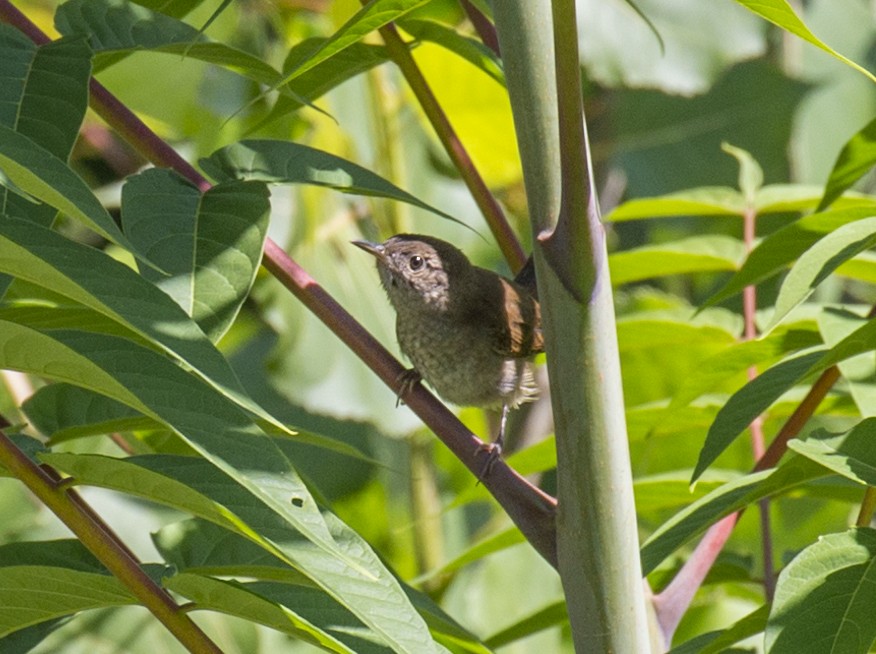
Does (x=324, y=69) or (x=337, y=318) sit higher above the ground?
(x=324, y=69)

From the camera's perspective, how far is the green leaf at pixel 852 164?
180 cm

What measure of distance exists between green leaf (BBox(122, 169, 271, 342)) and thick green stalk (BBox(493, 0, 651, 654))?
12.7 inches

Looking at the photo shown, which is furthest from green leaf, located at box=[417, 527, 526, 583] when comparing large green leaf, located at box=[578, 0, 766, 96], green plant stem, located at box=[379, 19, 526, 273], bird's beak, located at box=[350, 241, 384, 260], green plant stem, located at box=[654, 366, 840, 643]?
large green leaf, located at box=[578, 0, 766, 96]

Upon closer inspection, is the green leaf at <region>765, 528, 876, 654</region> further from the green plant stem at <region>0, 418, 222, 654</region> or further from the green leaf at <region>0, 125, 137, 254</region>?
the green leaf at <region>0, 125, 137, 254</region>

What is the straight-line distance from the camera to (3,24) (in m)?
1.52

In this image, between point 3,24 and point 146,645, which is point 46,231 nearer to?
point 3,24

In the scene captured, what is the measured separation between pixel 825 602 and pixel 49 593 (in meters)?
0.78

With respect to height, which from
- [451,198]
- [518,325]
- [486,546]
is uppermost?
[451,198]


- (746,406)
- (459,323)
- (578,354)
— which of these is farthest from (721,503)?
(459,323)

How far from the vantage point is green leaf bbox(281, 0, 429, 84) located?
4.00 ft

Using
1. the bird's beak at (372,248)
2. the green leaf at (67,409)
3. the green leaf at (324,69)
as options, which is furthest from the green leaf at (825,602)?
the bird's beak at (372,248)

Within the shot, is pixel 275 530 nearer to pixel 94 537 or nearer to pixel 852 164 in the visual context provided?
pixel 94 537

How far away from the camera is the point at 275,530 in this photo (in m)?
1.09

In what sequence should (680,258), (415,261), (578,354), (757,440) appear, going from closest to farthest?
(578,354), (757,440), (680,258), (415,261)
